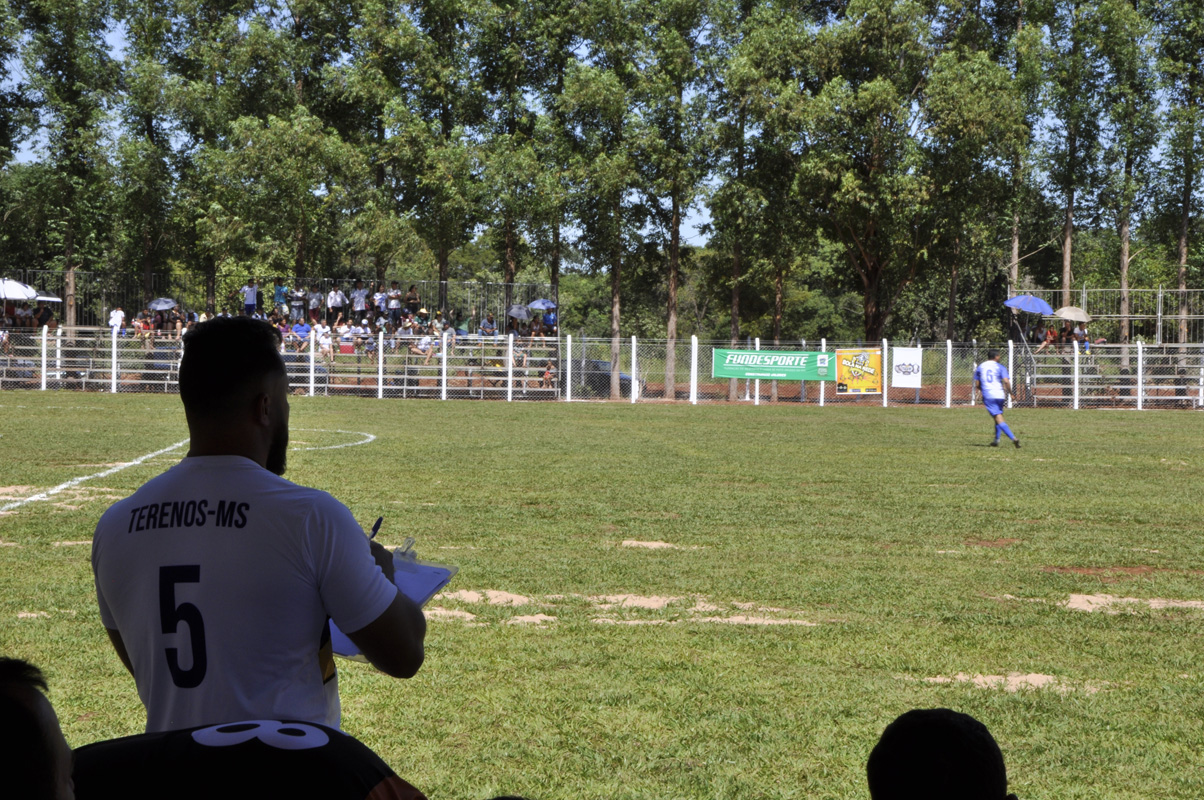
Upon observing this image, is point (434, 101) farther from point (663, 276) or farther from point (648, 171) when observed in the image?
point (663, 276)

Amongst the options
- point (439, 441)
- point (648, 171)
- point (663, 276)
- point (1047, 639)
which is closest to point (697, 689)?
point (1047, 639)

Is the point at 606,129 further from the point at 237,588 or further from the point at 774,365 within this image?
the point at 237,588

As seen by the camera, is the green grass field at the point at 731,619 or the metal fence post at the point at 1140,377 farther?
the metal fence post at the point at 1140,377

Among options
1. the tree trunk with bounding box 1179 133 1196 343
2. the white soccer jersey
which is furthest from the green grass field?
the tree trunk with bounding box 1179 133 1196 343

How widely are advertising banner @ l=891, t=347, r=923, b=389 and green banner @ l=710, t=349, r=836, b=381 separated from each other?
6.56 ft

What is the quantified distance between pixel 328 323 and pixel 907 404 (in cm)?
1980

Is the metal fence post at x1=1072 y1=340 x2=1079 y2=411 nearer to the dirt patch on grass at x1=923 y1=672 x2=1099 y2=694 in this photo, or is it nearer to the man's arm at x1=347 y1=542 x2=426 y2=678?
the dirt patch on grass at x1=923 y1=672 x2=1099 y2=694

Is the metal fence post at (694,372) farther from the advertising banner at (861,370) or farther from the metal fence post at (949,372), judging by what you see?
the metal fence post at (949,372)

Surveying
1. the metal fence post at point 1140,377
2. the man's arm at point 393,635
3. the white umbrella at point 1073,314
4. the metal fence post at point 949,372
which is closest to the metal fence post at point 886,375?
the metal fence post at point 949,372

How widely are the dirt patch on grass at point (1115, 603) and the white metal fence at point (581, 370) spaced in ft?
90.6

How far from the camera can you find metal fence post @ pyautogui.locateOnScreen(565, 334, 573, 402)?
35.9m

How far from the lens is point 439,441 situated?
64.1 ft

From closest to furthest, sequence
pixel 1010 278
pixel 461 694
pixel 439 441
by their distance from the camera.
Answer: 1. pixel 461 694
2. pixel 439 441
3. pixel 1010 278

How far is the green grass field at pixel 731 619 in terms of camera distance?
4832mm
